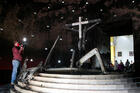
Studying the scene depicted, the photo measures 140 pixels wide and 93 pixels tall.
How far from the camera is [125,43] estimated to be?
677 inches

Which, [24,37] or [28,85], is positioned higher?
[24,37]

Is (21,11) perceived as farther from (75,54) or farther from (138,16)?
A: (138,16)

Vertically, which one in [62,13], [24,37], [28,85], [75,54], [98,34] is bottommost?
[28,85]

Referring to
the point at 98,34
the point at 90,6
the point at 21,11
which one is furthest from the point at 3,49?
the point at 98,34

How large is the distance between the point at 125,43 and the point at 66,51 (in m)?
9.40

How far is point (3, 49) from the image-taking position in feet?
24.7

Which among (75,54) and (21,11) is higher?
(21,11)

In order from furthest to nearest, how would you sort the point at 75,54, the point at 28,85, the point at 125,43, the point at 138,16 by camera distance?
the point at 125,43 → the point at 138,16 → the point at 75,54 → the point at 28,85

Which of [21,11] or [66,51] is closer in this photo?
[21,11]

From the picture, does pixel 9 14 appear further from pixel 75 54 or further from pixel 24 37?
pixel 75 54

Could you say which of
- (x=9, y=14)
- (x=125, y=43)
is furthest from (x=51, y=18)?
(x=125, y=43)

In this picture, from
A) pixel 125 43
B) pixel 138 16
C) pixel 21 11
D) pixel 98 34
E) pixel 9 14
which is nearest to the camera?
pixel 9 14

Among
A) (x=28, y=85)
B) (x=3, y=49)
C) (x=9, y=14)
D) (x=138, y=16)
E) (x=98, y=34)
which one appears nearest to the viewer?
A: (x=28, y=85)

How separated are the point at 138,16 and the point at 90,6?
3.44 metres
